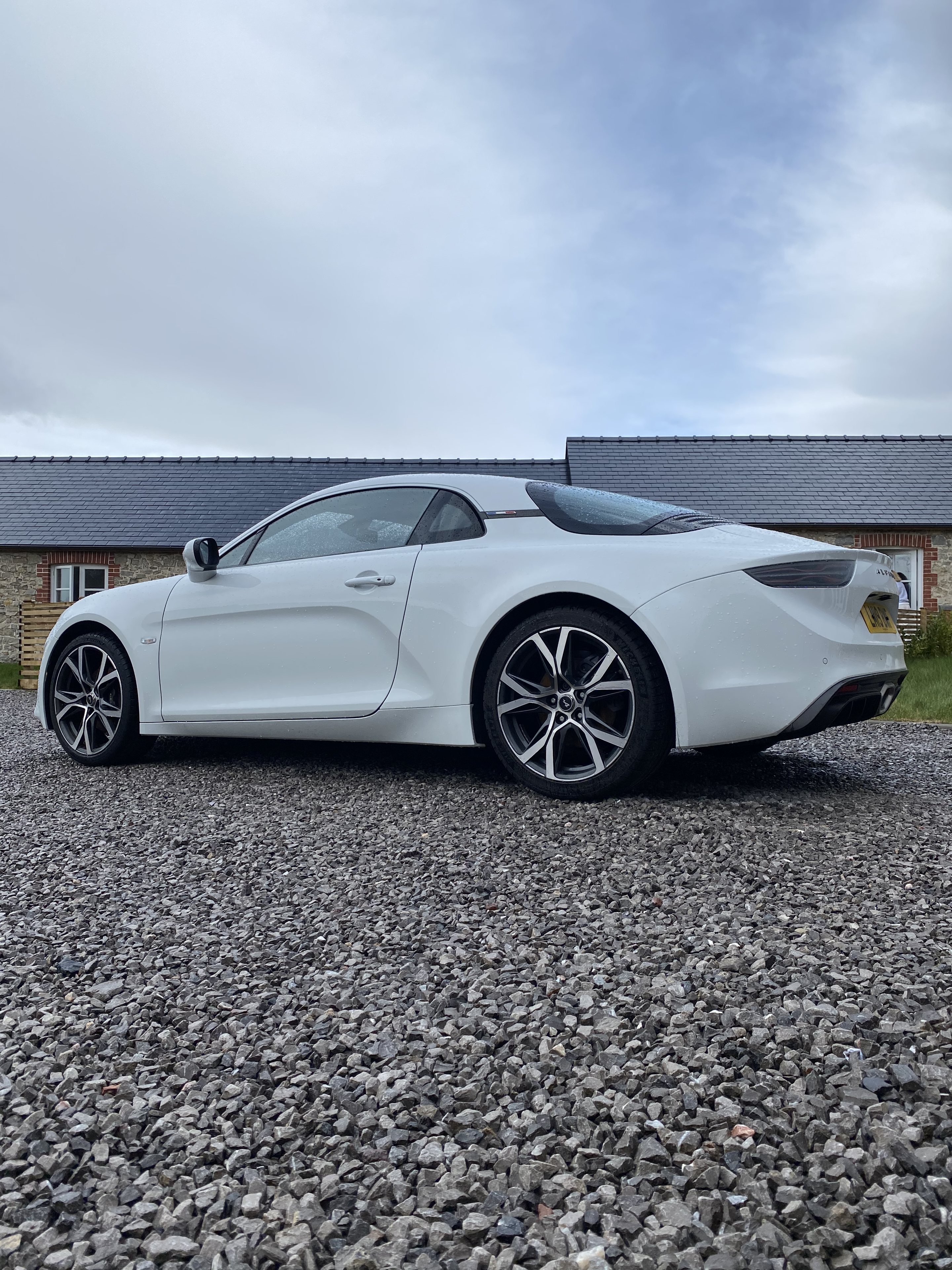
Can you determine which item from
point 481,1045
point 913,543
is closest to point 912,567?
point 913,543

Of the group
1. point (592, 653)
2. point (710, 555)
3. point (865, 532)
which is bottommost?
point (592, 653)

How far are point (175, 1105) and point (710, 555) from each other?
8.83 ft

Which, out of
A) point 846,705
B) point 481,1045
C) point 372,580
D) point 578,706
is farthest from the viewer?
point 372,580

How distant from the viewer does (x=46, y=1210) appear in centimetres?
127

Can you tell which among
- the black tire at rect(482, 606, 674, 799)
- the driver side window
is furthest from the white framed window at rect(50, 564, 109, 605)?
the black tire at rect(482, 606, 674, 799)

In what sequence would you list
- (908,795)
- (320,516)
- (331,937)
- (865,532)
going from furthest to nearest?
(865,532) < (320,516) < (908,795) < (331,937)

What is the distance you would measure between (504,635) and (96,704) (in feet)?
8.11

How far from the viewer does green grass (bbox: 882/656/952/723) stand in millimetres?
7484

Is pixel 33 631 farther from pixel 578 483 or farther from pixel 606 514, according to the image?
pixel 578 483

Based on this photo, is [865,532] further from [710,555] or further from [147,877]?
[147,877]

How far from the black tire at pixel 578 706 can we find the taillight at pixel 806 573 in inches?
20.0

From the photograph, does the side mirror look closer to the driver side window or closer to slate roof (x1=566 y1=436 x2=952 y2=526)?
the driver side window

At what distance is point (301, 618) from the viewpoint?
4305mm

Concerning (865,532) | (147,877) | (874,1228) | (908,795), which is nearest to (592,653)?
(908,795)
